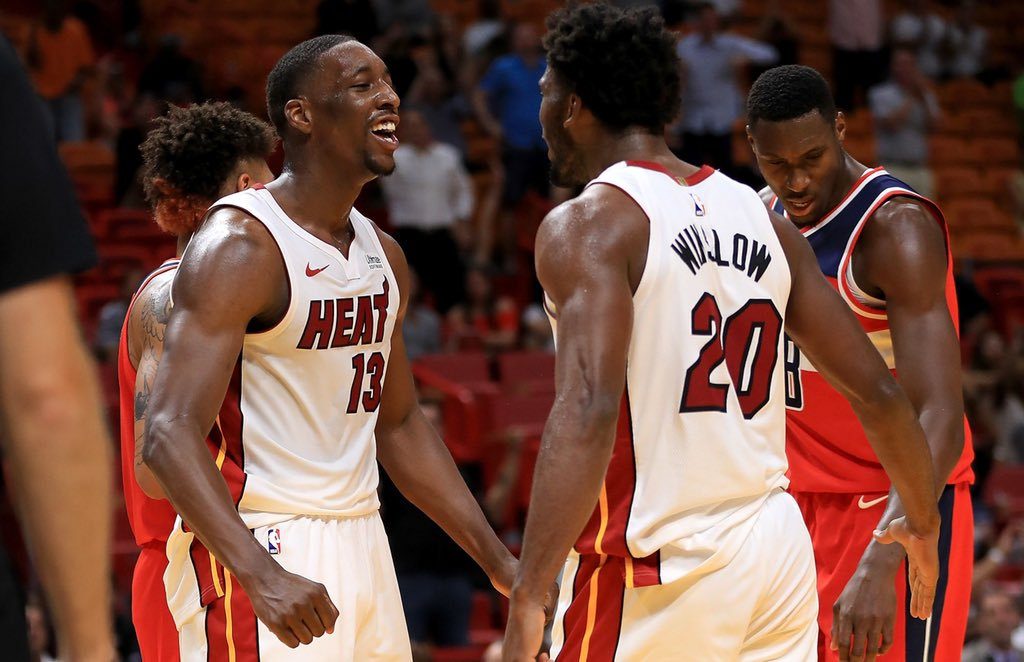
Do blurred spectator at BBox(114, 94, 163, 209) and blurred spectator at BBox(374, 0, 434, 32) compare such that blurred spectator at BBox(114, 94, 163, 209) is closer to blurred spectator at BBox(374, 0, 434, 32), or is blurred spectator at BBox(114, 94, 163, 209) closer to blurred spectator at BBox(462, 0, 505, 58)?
blurred spectator at BBox(374, 0, 434, 32)

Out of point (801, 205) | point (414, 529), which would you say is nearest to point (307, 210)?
point (801, 205)

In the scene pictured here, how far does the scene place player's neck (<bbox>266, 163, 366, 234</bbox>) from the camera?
409 cm

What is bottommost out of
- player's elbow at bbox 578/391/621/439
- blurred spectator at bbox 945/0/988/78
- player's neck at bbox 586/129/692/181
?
player's elbow at bbox 578/391/621/439

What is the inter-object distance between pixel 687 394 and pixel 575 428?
33 centimetres

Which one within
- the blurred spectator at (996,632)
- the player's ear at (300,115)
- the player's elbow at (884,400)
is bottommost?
the blurred spectator at (996,632)

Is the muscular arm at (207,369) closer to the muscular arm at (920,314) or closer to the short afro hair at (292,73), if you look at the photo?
the short afro hair at (292,73)

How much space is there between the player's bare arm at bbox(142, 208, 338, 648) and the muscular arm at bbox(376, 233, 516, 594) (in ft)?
1.80

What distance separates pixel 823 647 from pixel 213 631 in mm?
1893

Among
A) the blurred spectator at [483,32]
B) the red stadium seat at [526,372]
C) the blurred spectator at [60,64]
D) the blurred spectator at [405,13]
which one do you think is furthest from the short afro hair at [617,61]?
the blurred spectator at [483,32]

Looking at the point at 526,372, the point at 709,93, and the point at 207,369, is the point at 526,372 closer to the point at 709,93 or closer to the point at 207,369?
the point at 709,93

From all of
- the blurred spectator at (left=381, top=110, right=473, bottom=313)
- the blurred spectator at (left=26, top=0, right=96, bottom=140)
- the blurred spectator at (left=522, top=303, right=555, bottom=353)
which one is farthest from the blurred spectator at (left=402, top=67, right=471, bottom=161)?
the blurred spectator at (left=26, top=0, right=96, bottom=140)

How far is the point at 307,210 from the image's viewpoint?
4.10 metres

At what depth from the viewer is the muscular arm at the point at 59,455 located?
2.02 metres

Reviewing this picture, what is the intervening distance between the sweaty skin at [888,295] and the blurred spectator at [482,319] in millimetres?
7345
